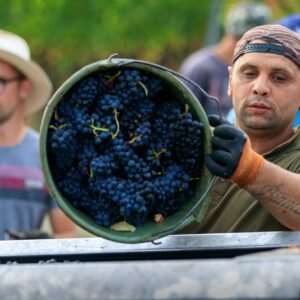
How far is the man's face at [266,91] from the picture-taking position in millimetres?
4488

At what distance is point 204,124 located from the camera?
3.92 m

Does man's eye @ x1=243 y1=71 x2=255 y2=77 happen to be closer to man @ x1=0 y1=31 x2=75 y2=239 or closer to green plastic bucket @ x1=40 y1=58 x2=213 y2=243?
green plastic bucket @ x1=40 y1=58 x2=213 y2=243

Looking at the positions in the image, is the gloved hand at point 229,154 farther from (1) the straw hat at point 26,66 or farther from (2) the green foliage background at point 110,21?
(2) the green foliage background at point 110,21

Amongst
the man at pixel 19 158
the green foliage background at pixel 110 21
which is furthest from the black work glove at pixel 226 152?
the green foliage background at pixel 110 21

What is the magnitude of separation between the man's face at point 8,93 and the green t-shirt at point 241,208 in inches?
104

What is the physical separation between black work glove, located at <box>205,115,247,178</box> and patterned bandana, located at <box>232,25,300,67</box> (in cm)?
68

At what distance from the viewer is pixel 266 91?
4473mm

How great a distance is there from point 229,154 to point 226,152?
13 millimetres

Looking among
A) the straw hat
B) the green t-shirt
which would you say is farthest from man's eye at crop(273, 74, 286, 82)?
the straw hat

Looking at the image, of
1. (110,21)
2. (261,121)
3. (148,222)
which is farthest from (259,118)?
(110,21)

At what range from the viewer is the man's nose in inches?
176

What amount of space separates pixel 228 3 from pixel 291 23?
5645 millimetres

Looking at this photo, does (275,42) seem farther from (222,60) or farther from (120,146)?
(222,60)

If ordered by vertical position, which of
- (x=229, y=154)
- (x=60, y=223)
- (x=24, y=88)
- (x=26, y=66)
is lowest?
(x=60, y=223)
